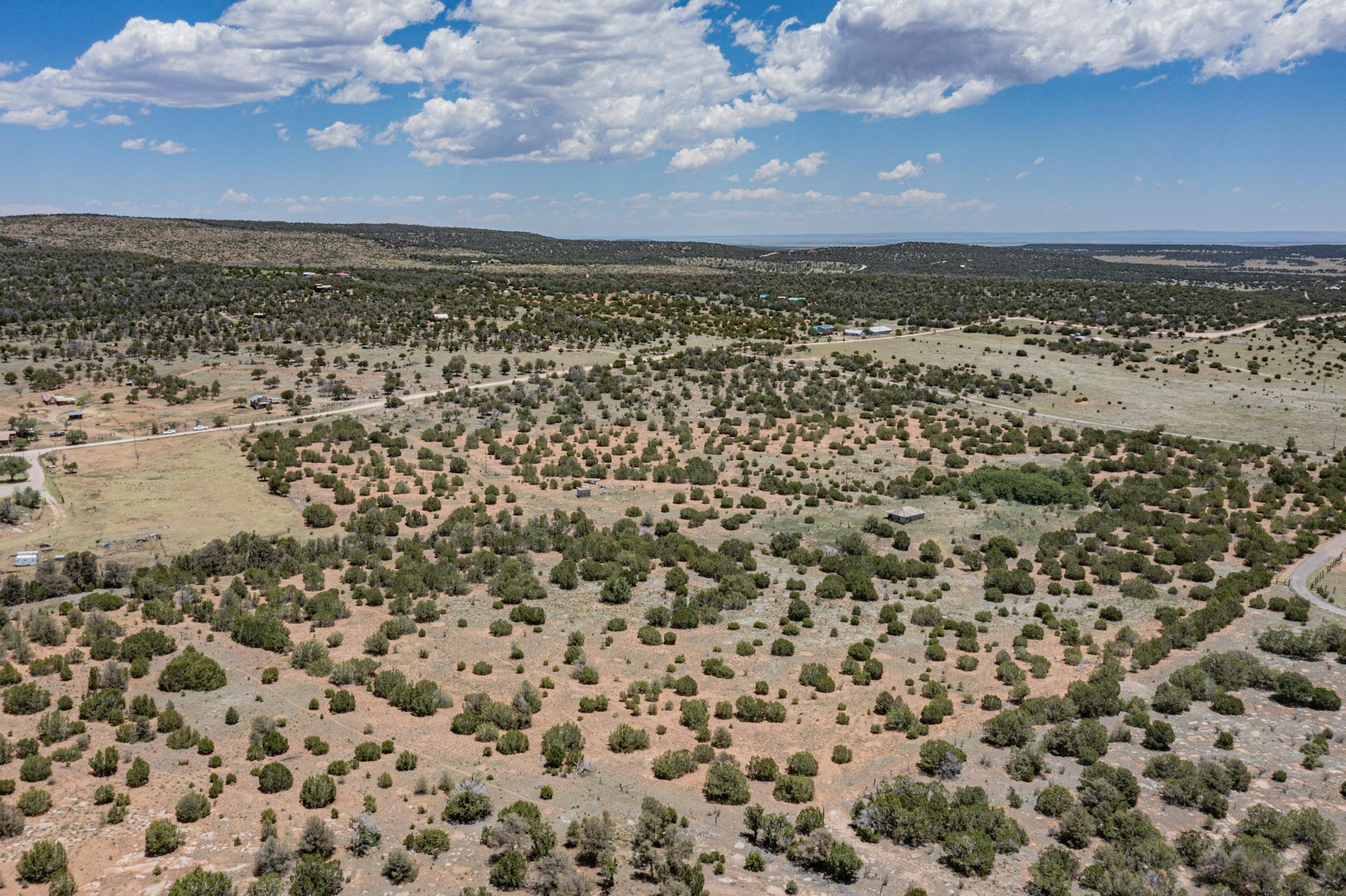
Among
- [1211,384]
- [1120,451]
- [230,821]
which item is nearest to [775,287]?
[1211,384]

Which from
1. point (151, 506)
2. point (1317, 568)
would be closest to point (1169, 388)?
point (1317, 568)

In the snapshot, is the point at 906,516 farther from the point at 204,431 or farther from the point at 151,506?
the point at 204,431

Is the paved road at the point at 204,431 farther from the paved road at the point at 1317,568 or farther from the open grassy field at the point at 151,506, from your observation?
the paved road at the point at 1317,568

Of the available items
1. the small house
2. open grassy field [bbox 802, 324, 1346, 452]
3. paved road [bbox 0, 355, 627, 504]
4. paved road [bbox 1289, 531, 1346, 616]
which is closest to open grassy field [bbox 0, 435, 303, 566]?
paved road [bbox 0, 355, 627, 504]

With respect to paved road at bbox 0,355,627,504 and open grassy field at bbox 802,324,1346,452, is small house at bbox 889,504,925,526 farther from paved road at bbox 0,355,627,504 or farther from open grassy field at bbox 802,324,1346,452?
paved road at bbox 0,355,627,504

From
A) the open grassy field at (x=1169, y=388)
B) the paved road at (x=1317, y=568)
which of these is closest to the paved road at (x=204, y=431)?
the open grassy field at (x=1169, y=388)
